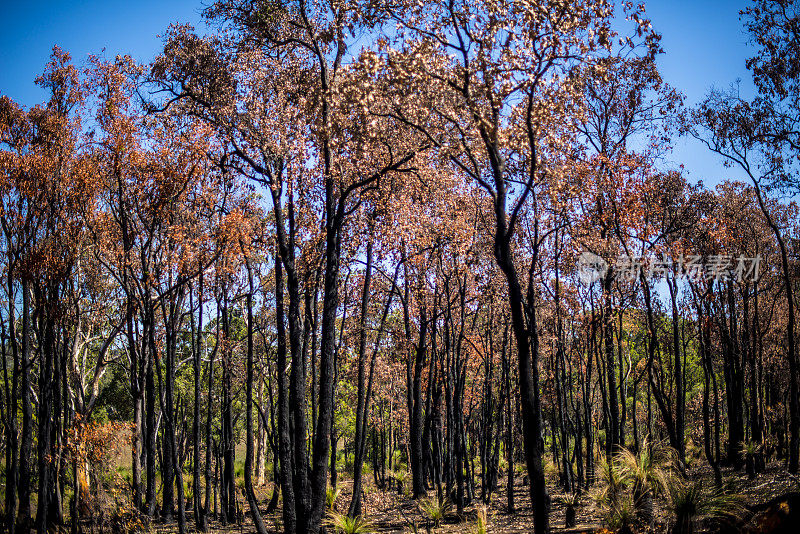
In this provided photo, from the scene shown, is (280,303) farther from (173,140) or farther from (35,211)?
(35,211)

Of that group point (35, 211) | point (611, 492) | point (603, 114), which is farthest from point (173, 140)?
point (611, 492)

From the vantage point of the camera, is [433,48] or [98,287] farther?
[98,287]

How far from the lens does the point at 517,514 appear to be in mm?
19203

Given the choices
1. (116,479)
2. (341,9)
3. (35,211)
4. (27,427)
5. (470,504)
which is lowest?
(470,504)

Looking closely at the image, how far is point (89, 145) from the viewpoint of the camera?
1873cm

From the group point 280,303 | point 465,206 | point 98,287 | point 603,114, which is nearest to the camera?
point 280,303

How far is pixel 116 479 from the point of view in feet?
54.9

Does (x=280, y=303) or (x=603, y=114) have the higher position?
(x=603, y=114)

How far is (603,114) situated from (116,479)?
63.3 feet

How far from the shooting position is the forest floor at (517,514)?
13688 mm

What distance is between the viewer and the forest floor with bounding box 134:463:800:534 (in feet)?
44.9

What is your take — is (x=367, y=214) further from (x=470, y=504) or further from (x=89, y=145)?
(x=470, y=504)

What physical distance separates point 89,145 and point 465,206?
13176mm

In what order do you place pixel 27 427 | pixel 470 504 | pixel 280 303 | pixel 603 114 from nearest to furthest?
1. pixel 280 303
2. pixel 27 427
3. pixel 603 114
4. pixel 470 504
